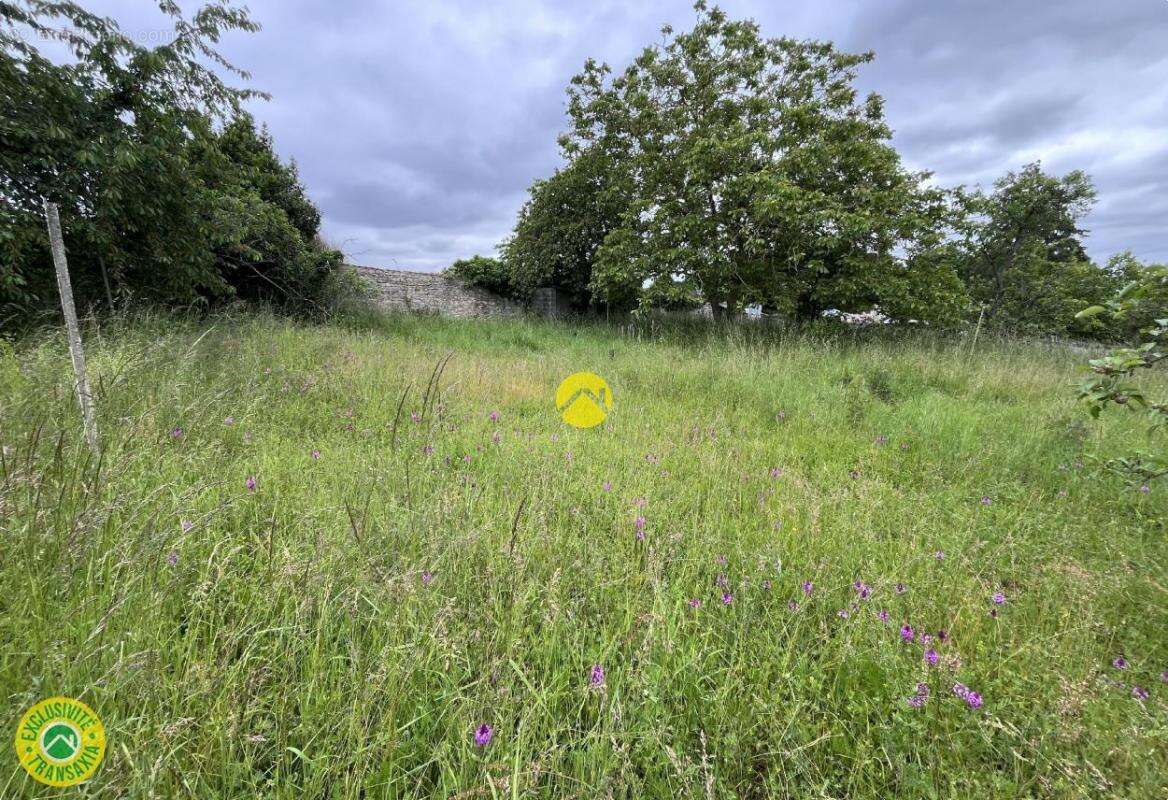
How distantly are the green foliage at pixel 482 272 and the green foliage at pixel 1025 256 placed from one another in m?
16.7

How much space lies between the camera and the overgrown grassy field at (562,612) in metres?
0.99

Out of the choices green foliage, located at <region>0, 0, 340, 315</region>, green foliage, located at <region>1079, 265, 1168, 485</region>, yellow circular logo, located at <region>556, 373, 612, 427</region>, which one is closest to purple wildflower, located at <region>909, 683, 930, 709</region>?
green foliage, located at <region>1079, 265, 1168, 485</region>

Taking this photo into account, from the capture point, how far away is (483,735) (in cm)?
99

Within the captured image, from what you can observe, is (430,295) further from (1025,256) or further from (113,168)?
(1025,256)

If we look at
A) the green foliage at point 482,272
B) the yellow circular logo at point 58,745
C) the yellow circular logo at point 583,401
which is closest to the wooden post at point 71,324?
the yellow circular logo at point 58,745

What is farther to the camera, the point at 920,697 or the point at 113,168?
the point at 113,168

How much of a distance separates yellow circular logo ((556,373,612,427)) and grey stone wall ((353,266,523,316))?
33.4ft

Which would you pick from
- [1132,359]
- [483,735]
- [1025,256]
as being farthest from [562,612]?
[1025,256]

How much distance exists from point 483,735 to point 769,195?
10268mm

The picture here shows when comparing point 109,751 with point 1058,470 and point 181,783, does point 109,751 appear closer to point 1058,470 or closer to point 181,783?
point 181,783

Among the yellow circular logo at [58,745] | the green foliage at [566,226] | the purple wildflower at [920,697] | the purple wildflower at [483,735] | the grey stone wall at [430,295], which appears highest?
the green foliage at [566,226]

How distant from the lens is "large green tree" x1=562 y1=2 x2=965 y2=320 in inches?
367

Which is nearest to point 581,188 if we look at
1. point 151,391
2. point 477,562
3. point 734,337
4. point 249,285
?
point 734,337

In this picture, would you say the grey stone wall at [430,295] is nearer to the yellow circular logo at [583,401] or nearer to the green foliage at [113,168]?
the green foliage at [113,168]
